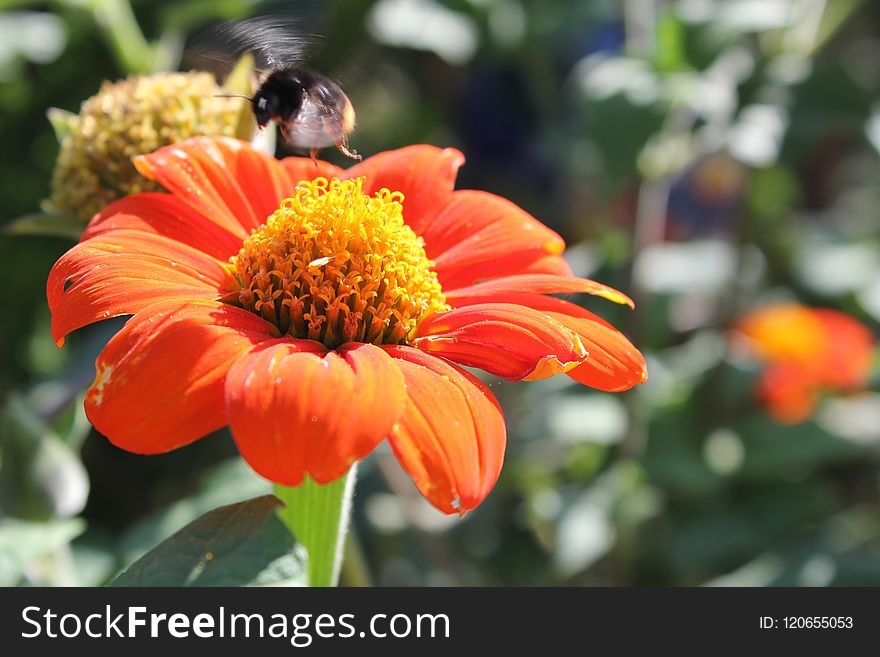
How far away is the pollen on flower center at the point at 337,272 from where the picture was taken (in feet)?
2.84

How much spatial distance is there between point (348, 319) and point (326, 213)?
0.35 ft

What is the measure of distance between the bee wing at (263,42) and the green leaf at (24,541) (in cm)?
49

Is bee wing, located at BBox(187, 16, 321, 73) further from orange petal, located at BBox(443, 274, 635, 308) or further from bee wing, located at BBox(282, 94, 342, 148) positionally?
orange petal, located at BBox(443, 274, 635, 308)

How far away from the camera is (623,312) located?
183cm

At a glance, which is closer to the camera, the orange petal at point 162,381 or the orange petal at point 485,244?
the orange petal at point 162,381

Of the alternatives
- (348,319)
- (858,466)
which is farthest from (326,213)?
(858,466)

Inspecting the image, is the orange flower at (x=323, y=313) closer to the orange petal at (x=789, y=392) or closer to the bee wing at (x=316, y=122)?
the bee wing at (x=316, y=122)

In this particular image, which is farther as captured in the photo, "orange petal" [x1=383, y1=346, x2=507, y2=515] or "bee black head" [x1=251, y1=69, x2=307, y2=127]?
"bee black head" [x1=251, y1=69, x2=307, y2=127]

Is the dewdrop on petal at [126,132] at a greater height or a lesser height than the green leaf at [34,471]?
greater

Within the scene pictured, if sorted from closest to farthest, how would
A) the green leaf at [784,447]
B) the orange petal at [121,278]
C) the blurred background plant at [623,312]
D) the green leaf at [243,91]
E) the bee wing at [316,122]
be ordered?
1. the orange petal at [121,278]
2. the bee wing at [316,122]
3. the green leaf at [243,91]
4. the blurred background plant at [623,312]
5. the green leaf at [784,447]

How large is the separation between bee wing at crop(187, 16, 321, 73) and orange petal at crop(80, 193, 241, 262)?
0.15 metres

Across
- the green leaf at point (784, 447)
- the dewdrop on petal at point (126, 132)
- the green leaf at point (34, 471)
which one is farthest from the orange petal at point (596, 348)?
the green leaf at point (784, 447)

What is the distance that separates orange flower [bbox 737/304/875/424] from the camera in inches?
71.2

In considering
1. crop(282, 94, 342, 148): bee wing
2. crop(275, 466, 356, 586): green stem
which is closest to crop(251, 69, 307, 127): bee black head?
crop(282, 94, 342, 148): bee wing
